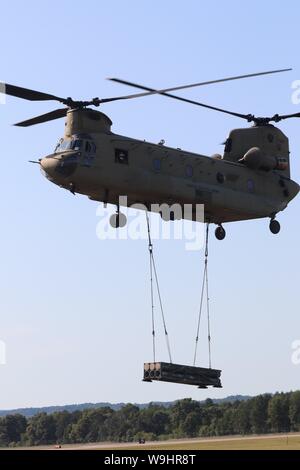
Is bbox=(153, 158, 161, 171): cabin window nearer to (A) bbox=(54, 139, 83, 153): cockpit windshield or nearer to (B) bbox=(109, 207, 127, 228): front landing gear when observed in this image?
(B) bbox=(109, 207, 127, 228): front landing gear

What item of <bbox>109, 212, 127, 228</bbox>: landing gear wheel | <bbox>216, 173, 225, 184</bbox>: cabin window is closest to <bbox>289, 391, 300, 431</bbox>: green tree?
<bbox>216, 173, 225, 184</bbox>: cabin window

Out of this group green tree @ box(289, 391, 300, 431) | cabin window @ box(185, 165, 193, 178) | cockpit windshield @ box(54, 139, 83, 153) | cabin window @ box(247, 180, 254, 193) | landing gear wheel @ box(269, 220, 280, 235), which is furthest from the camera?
green tree @ box(289, 391, 300, 431)

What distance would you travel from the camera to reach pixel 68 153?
163 ft

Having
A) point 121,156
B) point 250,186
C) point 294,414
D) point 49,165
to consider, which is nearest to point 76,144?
point 49,165

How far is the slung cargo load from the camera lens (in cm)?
5006

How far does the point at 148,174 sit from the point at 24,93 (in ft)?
21.6

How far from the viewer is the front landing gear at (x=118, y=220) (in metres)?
51.7

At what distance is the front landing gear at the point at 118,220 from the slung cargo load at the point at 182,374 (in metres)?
6.41

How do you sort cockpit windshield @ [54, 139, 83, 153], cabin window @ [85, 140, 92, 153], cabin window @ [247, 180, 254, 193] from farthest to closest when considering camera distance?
cabin window @ [247, 180, 254, 193], cockpit windshield @ [54, 139, 83, 153], cabin window @ [85, 140, 92, 153]

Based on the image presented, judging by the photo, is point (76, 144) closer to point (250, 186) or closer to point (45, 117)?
point (45, 117)

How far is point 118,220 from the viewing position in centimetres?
5175

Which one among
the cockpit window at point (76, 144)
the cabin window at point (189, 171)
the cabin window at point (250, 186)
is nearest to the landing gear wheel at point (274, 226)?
the cabin window at point (250, 186)
